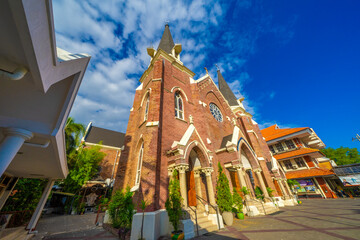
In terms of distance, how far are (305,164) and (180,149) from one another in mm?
25528

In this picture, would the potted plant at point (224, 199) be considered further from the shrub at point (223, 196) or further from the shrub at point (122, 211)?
the shrub at point (122, 211)

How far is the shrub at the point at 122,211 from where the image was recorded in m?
6.50

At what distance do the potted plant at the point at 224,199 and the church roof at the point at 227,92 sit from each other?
14903mm

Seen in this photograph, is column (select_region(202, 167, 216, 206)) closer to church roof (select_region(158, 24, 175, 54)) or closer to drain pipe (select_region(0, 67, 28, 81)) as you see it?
drain pipe (select_region(0, 67, 28, 81))

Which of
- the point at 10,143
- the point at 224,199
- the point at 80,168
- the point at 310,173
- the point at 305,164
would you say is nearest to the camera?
the point at 10,143

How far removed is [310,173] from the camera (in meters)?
20.3

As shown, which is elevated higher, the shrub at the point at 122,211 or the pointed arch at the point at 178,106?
the pointed arch at the point at 178,106

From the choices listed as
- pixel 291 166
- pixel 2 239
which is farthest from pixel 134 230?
pixel 291 166

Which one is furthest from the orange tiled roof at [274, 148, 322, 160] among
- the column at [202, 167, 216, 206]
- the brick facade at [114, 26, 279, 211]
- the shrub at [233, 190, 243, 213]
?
the column at [202, 167, 216, 206]

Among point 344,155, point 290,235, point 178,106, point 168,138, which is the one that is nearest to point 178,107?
point 178,106

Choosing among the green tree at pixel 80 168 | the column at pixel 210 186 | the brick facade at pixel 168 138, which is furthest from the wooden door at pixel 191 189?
the green tree at pixel 80 168

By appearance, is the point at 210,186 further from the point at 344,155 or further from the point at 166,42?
the point at 344,155

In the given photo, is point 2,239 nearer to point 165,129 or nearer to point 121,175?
point 121,175

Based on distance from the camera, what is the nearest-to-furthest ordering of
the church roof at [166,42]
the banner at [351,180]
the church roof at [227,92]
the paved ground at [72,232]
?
1. the paved ground at [72,232]
2. the church roof at [166,42]
3. the banner at [351,180]
4. the church roof at [227,92]
